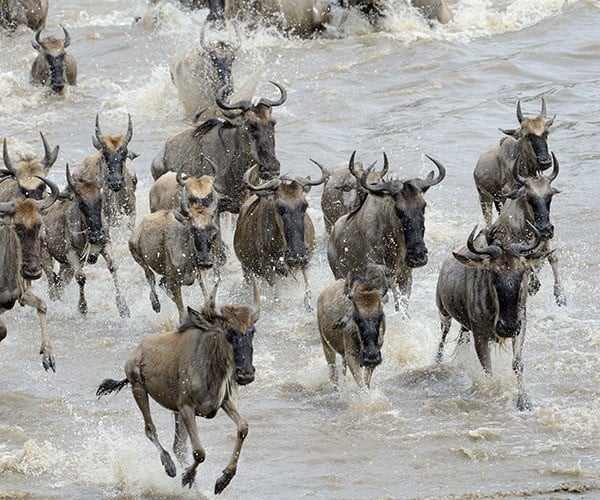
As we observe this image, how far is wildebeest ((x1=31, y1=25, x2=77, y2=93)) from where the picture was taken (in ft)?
80.6

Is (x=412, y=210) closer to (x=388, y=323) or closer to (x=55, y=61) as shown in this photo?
(x=388, y=323)

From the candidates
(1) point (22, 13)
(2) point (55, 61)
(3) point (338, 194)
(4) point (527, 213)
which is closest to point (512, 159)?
(3) point (338, 194)

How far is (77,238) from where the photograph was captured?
15422 mm

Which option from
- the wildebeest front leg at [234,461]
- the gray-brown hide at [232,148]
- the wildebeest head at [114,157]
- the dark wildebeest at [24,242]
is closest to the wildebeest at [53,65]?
the gray-brown hide at [232,148]

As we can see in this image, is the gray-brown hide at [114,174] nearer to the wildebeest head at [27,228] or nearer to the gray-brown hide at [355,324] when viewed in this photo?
the wildebeest head at [27,228]

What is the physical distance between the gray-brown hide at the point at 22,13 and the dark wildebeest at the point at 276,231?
14.8 meters

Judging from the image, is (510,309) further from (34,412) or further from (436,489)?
(34,412)

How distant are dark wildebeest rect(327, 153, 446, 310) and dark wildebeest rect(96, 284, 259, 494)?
3430 millimetres

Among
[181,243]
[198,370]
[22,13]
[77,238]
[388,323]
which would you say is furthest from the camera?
[22,13]

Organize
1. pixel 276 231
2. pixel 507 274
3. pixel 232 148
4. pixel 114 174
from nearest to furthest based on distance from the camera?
pixel 507 274 < pixel 276 231 < pixel 114 174 < pixel 232 148

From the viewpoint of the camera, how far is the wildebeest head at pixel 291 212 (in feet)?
48.6

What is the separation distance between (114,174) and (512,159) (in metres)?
4.42

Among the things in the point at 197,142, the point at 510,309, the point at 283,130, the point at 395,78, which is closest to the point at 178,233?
the point at 197,142

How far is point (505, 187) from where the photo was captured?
15930 mm
